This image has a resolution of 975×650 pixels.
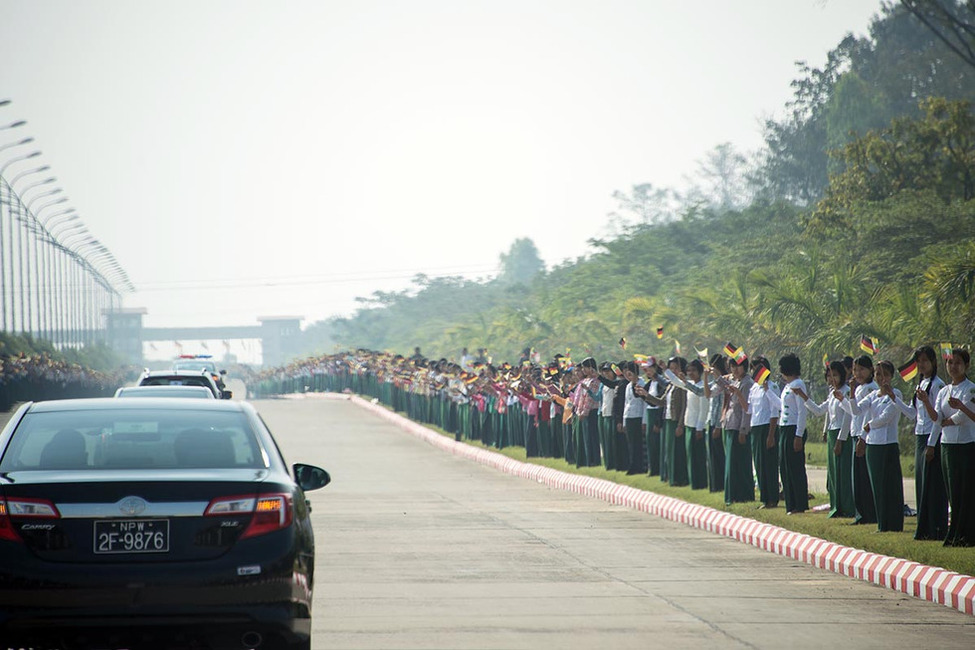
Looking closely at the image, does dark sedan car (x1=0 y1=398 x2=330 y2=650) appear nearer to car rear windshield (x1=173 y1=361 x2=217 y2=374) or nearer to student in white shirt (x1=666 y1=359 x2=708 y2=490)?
student in white shirt (x1=666 y1=359 x2=708 y2=490)

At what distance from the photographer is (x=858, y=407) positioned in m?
16.3

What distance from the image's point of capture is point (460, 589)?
41.8 feet

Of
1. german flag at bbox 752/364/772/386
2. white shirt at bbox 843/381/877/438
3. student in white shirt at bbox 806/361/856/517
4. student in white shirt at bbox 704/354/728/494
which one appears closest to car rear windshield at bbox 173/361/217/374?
student in white shirt at bbox 704/354/728/494

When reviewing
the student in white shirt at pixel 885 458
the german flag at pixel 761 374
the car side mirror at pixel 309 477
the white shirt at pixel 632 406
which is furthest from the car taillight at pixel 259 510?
the white shirt at pixel 632 406

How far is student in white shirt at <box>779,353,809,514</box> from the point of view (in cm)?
1833

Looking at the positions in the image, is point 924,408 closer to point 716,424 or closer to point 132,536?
point 716,424

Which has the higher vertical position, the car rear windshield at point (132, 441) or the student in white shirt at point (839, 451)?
the car rear windshield at point (132, 441)

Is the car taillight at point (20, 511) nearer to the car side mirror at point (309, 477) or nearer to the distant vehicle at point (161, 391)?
the car side mirror at point (309, 477)

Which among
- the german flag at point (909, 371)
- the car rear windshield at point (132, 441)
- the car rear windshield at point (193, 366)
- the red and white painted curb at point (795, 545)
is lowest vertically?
the red and white painted curb at point (795, 545)

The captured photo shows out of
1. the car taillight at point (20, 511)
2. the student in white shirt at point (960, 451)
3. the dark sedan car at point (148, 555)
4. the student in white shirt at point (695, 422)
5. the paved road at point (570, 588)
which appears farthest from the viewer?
the student in white shirt at point (695, 422)

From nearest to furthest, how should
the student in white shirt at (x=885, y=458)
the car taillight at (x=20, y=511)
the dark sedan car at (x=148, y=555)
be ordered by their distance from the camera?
the dark sedan car at (x=148, y=555) → the car taillight at (x=20, y=511) → the student in white shirt at (x=885, y=458)

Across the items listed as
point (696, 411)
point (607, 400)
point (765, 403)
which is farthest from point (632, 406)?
point (765, 403)

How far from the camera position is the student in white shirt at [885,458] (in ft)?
52.1

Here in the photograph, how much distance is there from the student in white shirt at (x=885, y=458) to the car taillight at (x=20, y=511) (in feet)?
33.2
